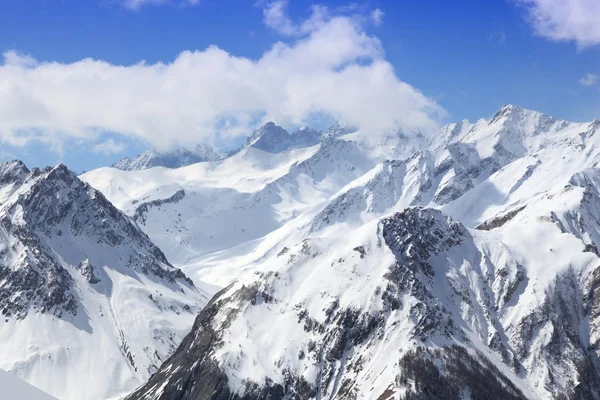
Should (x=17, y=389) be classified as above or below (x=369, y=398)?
below

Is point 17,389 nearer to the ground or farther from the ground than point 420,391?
nearer to the ground

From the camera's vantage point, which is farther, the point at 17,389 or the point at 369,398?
the point at 369,398

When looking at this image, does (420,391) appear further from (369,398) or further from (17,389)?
(17,389)

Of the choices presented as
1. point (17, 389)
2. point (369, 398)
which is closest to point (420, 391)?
point (369, 398)

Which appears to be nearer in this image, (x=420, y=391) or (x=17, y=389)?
(x=17, y=389)
